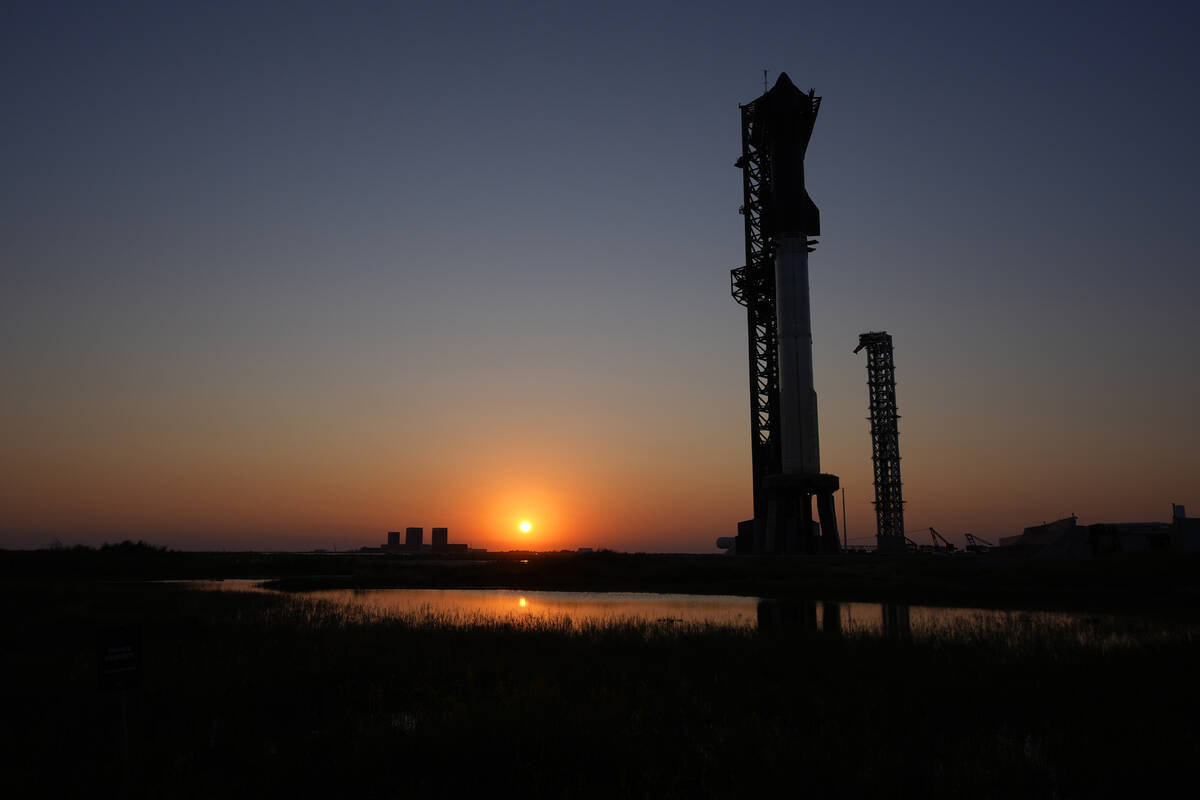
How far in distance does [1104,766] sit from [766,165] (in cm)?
6839

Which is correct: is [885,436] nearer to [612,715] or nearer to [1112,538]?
[1112,538]

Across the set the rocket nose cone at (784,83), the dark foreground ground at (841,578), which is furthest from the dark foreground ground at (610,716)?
the rocket nose cone at (784,83)

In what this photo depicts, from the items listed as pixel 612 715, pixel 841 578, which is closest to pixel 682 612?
pixel 841 578

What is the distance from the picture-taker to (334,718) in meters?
12.3

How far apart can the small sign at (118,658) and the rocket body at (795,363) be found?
56.4 metres

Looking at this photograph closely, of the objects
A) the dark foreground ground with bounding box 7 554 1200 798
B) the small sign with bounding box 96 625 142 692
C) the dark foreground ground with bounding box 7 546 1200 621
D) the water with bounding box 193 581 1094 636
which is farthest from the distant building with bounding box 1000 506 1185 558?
the small sign with bounding box 96 625 142 692

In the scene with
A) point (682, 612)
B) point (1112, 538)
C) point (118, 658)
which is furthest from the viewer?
point (1112, 538)

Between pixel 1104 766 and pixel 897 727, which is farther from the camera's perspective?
pixel 897 727

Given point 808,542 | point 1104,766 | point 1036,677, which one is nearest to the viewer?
point 1104,766

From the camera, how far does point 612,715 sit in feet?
38.2

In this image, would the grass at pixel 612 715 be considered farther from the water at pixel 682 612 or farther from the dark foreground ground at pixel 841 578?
the dark foreground ground at pixel 841 578

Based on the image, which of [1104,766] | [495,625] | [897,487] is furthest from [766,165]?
[1104,766]

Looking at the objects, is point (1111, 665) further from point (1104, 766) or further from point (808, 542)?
point (808, 542)

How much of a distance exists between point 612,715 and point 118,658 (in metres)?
6.87
